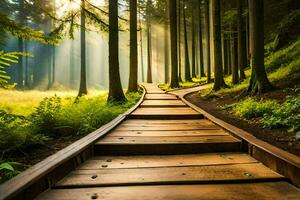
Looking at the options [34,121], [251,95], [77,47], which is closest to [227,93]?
[251,95]

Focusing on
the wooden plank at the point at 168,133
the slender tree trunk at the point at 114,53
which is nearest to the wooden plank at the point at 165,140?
the wooden plank at the point at 168,133

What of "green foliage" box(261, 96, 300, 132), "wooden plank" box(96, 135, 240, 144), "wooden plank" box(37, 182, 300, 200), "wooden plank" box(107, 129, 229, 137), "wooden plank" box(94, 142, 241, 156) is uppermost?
"green foliage" box(261, 96, 300, 132)

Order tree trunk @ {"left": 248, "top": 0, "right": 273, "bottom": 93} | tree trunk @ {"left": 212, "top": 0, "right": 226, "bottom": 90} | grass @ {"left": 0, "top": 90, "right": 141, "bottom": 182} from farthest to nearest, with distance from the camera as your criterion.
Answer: tree trunk @ {"left": 212, "top": 0, "right": 226, "bottom": 90} < tree trunk @ {"left": 248, "top": 0, "right": 273, "bottom": 93} < grass @ {"left": 0, "top": 90, "right": 141, "bottom": 182}

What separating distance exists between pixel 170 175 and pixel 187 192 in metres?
0.47

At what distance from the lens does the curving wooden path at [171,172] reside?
8.30ft

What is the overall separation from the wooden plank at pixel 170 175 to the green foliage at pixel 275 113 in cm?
311

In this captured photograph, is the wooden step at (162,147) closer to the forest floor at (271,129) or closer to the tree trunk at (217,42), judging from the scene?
the forest floor at (271,129)

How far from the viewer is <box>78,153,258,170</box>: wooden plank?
3.42m

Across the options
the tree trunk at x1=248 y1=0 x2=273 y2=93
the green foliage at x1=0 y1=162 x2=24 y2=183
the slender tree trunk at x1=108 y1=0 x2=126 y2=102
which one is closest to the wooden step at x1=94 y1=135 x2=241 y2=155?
the green foliage at x1=0 y1=162 x2=24 y2=183

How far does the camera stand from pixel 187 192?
8.41 feet

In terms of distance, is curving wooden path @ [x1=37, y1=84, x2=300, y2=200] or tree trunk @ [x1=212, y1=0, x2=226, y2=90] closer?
curving wooden path @ [x1=37, y1=84, x2=300, y2=200]

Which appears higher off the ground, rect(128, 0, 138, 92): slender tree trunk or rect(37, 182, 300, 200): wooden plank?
rect(128, 0, 138, 92): slender tree trunk

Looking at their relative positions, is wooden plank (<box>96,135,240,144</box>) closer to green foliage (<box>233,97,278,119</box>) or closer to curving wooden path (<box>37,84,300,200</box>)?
curving wooden path (<box>37,84,300,200</box>)

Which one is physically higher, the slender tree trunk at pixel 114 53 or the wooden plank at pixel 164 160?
the slender tree trunk at pixel 114 53
